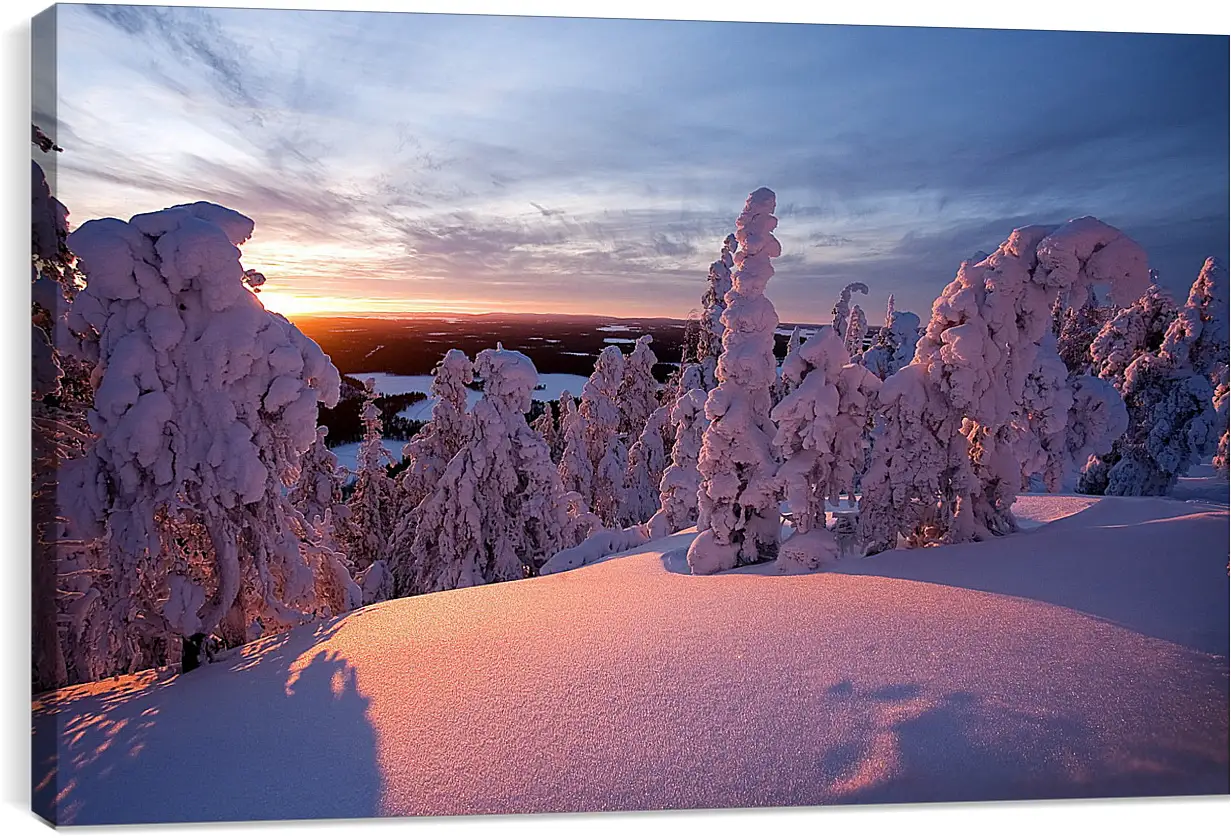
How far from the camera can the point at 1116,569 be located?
16.9 ft

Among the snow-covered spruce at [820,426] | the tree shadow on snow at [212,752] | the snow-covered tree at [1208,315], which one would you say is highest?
the snow-covered tree at [1208,315]

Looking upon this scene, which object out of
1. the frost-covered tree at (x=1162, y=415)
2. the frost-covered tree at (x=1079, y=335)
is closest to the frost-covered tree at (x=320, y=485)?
the frost-covered tree at (x=1079, y=335)

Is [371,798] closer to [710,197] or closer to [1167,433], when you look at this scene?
[710,197]

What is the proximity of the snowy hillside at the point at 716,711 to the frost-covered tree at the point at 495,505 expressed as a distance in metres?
8.03

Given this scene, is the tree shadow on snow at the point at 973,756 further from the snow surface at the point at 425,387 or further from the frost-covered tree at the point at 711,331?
the snow surface at the point at 425,387

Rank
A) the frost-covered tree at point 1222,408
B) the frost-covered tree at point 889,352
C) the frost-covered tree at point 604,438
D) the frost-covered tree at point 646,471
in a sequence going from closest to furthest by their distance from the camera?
the frost-covered tree at point 1222,408
the frost-covered tree at point 889,352
the frost-covered tree at point 604,438
the frost-covered tree at point 646,471

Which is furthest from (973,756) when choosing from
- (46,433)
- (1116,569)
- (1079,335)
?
(1079,335)

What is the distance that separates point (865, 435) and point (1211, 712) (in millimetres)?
3834

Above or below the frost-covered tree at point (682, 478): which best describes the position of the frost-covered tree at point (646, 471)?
below

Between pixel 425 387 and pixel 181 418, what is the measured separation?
840 cm

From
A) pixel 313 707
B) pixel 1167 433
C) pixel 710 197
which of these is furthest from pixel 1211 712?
pixel 1167 433

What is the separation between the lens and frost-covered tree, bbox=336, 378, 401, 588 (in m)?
16.7

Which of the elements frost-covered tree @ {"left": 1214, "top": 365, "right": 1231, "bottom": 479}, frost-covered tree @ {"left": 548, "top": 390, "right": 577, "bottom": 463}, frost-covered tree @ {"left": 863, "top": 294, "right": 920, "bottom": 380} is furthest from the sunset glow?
frost-covered tree @ {"left": 548, "top": 390, "right": 577, "bottom": 463}

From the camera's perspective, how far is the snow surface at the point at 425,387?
11.1 m
